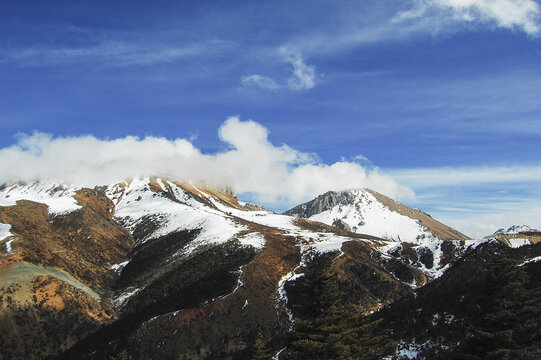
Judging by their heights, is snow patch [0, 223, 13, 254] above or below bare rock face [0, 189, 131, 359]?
above

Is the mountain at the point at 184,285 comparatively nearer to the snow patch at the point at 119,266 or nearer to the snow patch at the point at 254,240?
the snow patch at the point at 119,266

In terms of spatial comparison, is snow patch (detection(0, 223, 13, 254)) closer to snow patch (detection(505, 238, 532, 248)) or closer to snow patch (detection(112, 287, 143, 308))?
snow patch (detection(112, 287, 143, 308))

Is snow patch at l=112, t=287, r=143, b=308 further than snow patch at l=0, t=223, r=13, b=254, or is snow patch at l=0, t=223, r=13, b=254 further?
snow patch at l=0, t=223, r=13, b=254

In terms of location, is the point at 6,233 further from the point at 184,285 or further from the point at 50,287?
the point at 184,285

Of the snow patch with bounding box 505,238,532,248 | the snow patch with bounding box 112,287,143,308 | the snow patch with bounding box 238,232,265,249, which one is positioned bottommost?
the snow patch with bounding box 112,287,143,308

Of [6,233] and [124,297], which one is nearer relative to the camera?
[124,297]

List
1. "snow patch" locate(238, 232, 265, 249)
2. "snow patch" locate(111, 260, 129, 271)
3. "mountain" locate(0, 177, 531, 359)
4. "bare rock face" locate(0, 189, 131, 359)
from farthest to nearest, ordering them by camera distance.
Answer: "snow patch" locate(111, 260, 129, 271) < "snow patch" locate(238, 232, 265, 249) < "bare rock face" locate(0, 189, 131, 359) < "mountain" locate(0, 177, 531, 359)

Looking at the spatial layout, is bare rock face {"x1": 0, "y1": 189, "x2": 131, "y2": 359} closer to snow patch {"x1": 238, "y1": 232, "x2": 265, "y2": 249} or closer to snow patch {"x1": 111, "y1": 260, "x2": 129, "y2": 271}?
snow patch {"x1": 111, "y1": 260, "x2": 129, "y2": 271}

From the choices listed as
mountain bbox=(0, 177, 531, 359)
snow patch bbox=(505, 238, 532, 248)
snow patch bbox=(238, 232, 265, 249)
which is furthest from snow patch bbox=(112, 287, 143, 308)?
snow patch bbox=(505, 238, 532, 248)

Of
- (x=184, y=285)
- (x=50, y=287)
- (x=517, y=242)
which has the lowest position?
(x=184, y=285)

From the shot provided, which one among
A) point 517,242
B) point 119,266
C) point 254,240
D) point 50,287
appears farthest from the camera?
point 119,266

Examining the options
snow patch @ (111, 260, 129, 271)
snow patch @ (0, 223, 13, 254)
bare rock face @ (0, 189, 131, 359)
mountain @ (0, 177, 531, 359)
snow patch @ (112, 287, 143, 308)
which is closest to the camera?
mountain @ (0, 177, 531, 359)

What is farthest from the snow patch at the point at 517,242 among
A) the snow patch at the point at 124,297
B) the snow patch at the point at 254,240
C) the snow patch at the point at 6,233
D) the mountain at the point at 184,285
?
the snow patch at the point at 6,233

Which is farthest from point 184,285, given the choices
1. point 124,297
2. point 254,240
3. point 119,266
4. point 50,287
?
point 119,266
